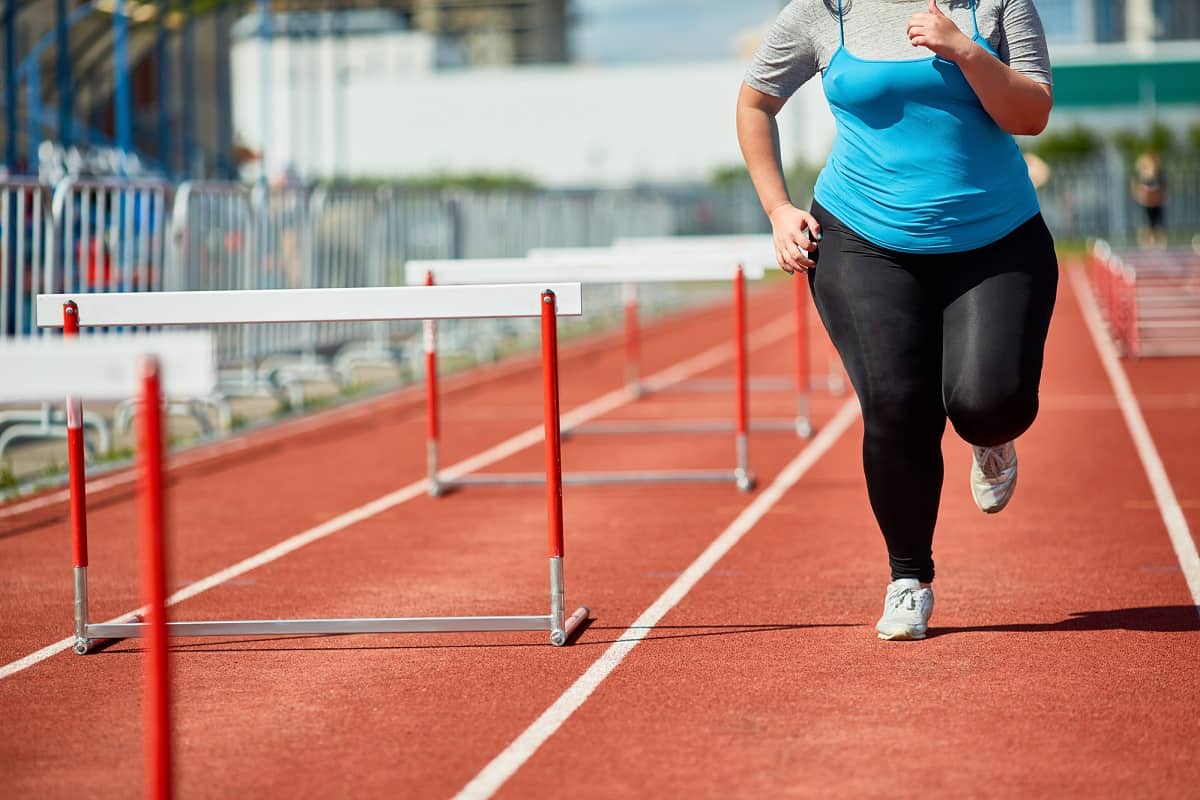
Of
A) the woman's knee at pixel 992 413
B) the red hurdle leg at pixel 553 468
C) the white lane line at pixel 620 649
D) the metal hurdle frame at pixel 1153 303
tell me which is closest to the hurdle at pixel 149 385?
the white lane line at pixel 620 649

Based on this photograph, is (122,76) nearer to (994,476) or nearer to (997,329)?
(994,476)

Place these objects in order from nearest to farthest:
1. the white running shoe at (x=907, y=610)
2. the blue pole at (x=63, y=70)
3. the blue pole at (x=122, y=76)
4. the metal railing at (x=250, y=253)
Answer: the white running shoe at (x=907, y=610) → the metal railing at (x=250, y=253) → the blue pole at (x=63, y=70) → the blue pole at (x=122, y=76)

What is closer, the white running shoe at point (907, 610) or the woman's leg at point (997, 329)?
the woman's leg at point (997, 329)

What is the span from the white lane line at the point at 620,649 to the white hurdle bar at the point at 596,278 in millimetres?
379

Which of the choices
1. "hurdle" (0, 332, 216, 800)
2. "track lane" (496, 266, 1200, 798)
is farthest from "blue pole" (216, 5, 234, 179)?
"hurdle" (0, 332, 216, 800)

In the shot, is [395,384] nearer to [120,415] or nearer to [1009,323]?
[120,415]

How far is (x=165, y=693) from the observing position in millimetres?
3277

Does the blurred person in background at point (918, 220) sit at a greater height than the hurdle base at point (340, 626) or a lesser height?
greater

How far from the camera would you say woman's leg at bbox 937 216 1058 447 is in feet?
15.5

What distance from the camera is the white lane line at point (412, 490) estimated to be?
6.33 m

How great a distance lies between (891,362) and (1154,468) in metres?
5.05

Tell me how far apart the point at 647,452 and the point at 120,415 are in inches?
150

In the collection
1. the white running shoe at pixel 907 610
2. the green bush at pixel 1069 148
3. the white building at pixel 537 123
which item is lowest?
the white running shoe at pixel 907 610

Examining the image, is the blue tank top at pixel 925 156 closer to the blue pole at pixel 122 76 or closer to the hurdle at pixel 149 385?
the hurdle at pixel 149 385
